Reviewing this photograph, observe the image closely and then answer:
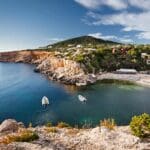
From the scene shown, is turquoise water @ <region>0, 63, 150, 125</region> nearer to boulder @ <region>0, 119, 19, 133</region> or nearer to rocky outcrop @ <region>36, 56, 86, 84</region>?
rocky outcrop @ <region>36, 56, 86, 84</region>

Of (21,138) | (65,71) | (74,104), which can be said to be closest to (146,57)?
(65,71)

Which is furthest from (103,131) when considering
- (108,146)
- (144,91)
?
(144,91)

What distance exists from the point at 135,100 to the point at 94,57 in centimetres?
6494

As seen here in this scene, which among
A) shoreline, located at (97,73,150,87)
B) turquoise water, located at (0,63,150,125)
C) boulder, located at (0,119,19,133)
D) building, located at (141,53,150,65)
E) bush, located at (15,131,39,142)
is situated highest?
building, located at (141,53,150,65)

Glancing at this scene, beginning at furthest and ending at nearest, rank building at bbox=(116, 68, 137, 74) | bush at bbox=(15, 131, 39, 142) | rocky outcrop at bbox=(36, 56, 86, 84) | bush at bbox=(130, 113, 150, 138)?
1. building at bbox=(116, 68, 137, 74)
2. rocky outcrop at bbox=(36, 56, 86, 84)
3. bush at bbox=(130, 113, 150, 138)
4. bush at bbox=(15, 131, 39, 142)

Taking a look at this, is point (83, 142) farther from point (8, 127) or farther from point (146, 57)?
point (146, 57)

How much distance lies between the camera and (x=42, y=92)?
10069 cm

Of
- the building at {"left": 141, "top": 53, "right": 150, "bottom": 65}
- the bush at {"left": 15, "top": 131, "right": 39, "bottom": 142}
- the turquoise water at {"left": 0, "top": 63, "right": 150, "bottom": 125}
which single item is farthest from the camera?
the building at {"left": 141, "top": 53, "right": 150, "bottom": 65}

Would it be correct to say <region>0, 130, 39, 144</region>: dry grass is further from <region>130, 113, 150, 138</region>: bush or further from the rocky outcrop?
the rocky outcrop

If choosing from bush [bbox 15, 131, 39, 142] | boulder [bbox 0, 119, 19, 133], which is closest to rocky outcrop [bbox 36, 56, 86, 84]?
boulder [bbox 0, 119, 19, 133]

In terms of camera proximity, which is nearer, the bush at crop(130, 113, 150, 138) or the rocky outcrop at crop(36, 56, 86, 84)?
the bush at crop(130, 113, 150, 138)

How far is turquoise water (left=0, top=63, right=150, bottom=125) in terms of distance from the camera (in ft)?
212

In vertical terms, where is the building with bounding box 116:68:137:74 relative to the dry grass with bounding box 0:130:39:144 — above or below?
below

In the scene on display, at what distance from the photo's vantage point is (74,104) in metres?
78.2
